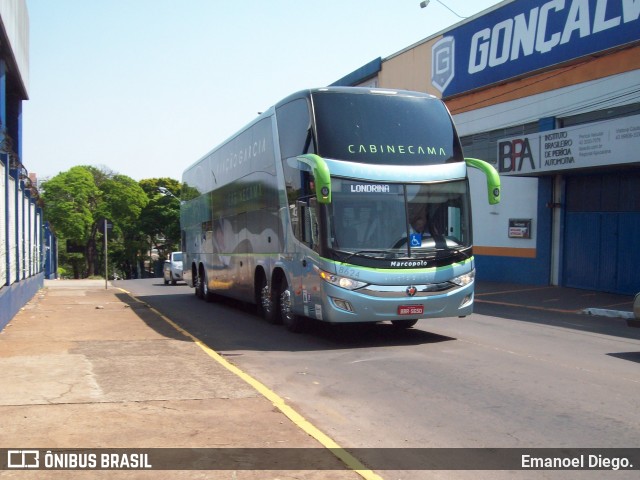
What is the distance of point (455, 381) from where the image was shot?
8.49 m

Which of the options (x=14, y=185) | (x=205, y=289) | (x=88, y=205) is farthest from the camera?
(x=88, y=205)

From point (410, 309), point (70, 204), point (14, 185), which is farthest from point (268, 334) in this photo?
point (70, 204)

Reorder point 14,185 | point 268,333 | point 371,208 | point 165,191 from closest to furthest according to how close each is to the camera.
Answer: point 371,208 → point 268,333 → point 14,185 → point 165,191

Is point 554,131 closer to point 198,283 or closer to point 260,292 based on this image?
point 260,292

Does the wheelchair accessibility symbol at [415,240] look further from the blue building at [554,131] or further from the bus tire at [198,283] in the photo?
the bus tire at [198,283]

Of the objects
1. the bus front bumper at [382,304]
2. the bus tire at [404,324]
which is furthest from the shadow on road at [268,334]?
the bus front bumper at [382,304]

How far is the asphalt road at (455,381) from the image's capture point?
245 inches

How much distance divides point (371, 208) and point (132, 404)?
5.16 meters

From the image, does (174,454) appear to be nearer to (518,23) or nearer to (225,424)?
(225,424)

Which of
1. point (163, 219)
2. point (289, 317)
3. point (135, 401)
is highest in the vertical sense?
point (163, 219)

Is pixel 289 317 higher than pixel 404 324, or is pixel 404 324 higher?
pixel 289 317

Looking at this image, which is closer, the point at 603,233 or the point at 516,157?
the point at 603,233

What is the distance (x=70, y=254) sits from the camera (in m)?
70.2

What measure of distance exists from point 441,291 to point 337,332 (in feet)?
8.97
